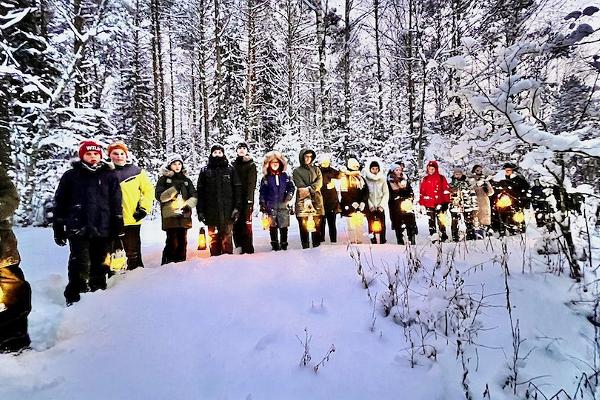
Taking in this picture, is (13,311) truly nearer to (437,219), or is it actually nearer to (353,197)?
(353,197)

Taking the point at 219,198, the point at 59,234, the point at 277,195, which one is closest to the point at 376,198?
the point at 277,195

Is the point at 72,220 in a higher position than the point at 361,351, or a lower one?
higher

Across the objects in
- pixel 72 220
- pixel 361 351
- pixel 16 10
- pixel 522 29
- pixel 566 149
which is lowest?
pixel 361 351

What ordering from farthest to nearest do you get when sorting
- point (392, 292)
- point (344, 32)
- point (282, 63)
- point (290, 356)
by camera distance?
1. point (282, 63)
2. point (344, 32)
3. point (392, 292)
4. point (290, 356)

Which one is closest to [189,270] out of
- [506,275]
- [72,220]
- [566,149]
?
[72,220]

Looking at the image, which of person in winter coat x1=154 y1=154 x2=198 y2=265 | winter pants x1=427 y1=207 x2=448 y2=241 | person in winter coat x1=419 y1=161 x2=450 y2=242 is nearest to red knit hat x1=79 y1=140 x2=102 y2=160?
person in winter coat x1=154 y1=154 x2=198 y2=265

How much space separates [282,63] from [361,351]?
2017 cm

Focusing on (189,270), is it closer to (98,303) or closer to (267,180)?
(98,303)

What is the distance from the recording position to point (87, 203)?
5.25 metres

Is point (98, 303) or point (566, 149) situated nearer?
point (566, 149)

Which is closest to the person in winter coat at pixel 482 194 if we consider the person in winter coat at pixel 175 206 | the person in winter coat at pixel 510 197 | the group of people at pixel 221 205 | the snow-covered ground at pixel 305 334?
the group of people at pixel 221 205

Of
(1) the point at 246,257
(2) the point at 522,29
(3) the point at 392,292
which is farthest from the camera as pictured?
(1) the point at 246,257

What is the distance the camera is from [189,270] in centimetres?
Result: 552

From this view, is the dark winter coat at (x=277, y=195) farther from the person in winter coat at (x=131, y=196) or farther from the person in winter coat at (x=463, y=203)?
the person in winter coat at (x=463, y=203)
